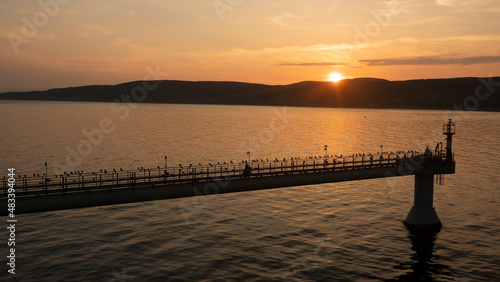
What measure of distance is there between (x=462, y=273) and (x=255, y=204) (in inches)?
1244

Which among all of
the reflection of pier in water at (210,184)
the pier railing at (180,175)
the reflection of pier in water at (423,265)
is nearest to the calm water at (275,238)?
the reflection of pier in water at (423,265)

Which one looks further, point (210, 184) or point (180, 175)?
point (210, 184)

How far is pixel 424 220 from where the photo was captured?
5166cm

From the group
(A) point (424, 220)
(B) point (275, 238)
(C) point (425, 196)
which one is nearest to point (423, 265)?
(A) point (424, 220)

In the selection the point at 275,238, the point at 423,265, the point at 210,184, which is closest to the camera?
the point at 423,265

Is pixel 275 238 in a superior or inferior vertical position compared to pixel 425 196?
inferior

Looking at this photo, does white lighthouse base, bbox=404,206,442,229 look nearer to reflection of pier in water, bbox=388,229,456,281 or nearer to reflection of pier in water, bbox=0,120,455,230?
reflection of pier in water, bbox=0,120,455,230

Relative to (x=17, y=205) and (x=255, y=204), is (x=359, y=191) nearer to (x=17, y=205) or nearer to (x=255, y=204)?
(x=255, y=204)

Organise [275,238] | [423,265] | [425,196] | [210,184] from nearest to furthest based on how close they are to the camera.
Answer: [423,265]
[210,184]
[275,238]
[425,196]

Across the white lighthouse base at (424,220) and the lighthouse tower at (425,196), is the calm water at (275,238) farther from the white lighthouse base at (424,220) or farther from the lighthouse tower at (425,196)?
the lighthouse tower at (425,196)

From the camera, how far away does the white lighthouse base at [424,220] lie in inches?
2035

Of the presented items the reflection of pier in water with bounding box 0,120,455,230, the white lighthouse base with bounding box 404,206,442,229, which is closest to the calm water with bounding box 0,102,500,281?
the white lighthouse base with bounding box 404,206,442,229

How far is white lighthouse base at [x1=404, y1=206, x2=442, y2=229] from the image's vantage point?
5169 cm

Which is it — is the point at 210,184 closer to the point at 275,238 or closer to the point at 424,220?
the point at 275,238
